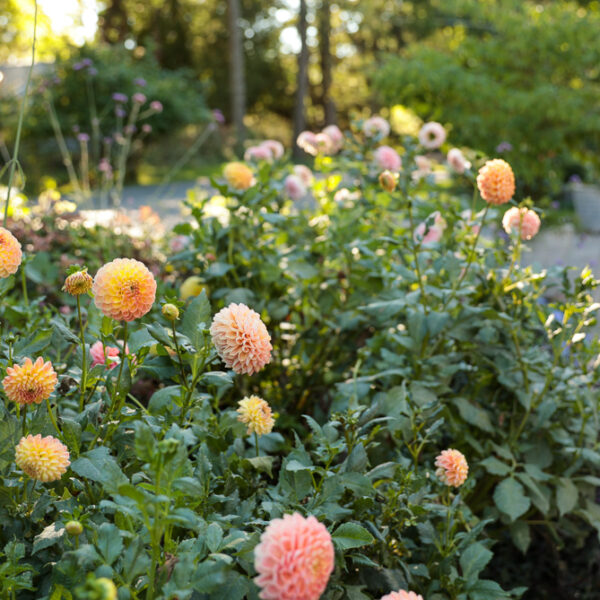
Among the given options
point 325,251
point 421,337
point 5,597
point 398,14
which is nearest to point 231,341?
point 5,597

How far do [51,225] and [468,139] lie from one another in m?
5.90

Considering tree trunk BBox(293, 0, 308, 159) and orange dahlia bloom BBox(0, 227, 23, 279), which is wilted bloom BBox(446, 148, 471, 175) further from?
tree trunk BBox(293, 0, 308, 159)

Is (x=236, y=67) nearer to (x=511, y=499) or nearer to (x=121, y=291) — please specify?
(x=511, y=499)

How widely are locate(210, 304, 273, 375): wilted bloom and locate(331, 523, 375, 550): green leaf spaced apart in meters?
0.23

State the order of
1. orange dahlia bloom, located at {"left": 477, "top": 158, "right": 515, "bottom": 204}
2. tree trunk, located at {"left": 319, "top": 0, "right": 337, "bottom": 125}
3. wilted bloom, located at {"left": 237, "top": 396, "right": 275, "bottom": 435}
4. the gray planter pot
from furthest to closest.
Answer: tree trunk, located at {"left": 319, "top": 0, "right": 337, "bottom": 125} → the gray planter pot → orange dahlia bloom, located at {"left": 477, "top": 158, "right": 515, "bottom": 204} → wilted bloom, located at {"left": 237, "top": 396, "right": 275, "bottom": 435}

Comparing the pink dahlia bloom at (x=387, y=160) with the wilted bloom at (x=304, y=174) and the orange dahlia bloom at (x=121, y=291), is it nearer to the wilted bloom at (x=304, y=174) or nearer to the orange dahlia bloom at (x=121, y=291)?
the wilted bloom at (x=304, y=174)

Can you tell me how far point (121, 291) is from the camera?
86cm

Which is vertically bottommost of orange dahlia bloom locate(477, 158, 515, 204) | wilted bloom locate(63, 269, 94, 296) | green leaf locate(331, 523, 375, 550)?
green leaf locate(331, 523, 375, 550)

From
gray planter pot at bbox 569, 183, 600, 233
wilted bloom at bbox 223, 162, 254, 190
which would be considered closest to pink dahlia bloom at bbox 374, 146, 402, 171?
wilted bloom at bbox 223, 162, 254, 190

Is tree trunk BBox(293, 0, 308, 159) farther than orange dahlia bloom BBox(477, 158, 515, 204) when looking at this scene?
Yes

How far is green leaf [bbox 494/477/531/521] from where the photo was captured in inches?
A: 55.5

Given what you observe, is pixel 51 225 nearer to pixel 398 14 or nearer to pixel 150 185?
pixel 150 185

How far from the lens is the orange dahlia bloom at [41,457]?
2.53 ft

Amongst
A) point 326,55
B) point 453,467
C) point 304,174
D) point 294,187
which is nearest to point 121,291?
point 453,467
